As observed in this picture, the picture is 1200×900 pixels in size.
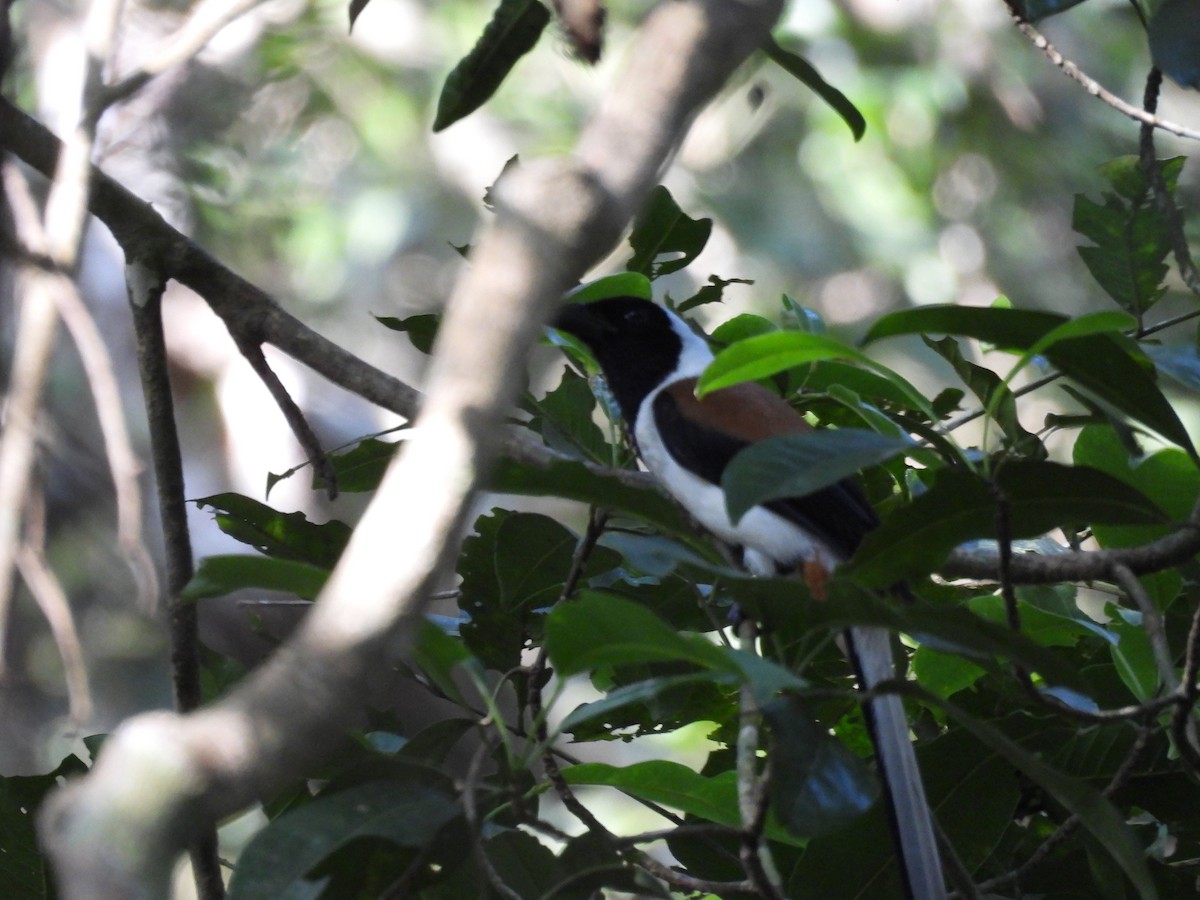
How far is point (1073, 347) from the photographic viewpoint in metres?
1.08

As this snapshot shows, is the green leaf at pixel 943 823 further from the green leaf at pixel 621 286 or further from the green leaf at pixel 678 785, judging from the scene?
the green leaf at pixel 621 286

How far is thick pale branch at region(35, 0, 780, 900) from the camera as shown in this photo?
0.52 meters

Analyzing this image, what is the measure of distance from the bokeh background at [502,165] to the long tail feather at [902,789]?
3671 mm

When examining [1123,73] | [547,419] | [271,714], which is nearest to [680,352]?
[547,419]

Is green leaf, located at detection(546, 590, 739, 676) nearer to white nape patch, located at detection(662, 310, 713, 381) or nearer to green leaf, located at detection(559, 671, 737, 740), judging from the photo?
green leaf, located at detection(559, 671, 737, 740)

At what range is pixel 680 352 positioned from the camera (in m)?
2.31

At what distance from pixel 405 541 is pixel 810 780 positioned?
47 cm

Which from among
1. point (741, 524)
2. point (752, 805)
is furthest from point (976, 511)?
point (741, 524)

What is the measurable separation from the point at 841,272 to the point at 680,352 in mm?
4523

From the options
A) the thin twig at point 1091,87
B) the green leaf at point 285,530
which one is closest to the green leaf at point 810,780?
the green leaf at point 285,530

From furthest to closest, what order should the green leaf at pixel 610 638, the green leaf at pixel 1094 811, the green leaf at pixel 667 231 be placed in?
the green leaf at pixel 667 231, the green leaf at pixel 1094 811, the green leaf at pixel 610 638

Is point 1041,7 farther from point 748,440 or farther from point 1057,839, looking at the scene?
point 1057,839

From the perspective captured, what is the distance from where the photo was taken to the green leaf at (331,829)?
2.95 feet

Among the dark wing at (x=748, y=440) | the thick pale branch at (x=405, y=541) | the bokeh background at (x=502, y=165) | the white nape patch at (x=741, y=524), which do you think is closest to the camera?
the thick pale branch at (x=405, y=541)
